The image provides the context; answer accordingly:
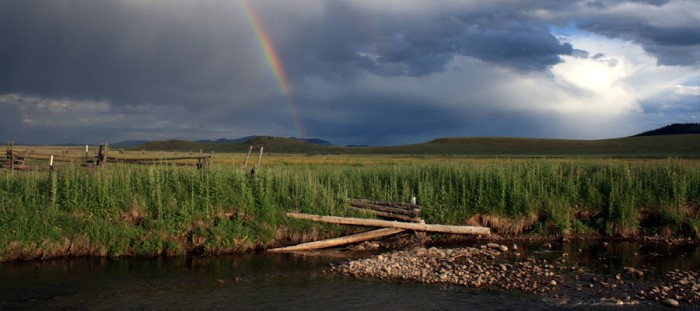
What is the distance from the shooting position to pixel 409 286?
1214 cm

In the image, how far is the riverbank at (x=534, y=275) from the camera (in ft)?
36.4

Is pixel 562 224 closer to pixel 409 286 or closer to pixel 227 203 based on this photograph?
pixel 409 286

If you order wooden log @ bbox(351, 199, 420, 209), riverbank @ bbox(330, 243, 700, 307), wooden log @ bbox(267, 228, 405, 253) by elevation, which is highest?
wooden log @ bbox(351, 199, 420, 209)

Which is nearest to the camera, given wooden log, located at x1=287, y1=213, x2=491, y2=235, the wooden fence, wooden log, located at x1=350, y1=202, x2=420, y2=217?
wooden log, located at x1=287, y1=213, x2=491, y2=235

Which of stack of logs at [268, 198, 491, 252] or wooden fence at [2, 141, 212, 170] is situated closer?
stack of logs at [268, 198, 491, 252]

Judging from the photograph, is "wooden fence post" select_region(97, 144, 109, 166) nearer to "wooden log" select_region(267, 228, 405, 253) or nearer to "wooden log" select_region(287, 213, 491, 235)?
"wooden log" select_region(287, 213, 491, 235)

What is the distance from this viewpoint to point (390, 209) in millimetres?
17812

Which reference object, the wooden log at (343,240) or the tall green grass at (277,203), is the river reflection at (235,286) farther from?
the tall green grass at (277,203)

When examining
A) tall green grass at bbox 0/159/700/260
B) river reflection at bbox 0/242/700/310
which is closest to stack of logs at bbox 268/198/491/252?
tall green grass at bbox 0/159/700/260

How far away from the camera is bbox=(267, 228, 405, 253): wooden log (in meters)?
15.8

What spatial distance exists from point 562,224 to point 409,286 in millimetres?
8746

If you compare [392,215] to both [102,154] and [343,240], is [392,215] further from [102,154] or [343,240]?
[102,154]

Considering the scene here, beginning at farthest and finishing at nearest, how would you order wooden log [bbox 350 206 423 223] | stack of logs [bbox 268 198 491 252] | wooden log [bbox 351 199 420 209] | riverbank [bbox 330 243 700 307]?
wooden log [bbox 351 199 420 209] → wooden log [bbox 350 206 423 223] → stack of logs [bbox 268 198 491 252] → riverbank [bbox 330 243 700 307]

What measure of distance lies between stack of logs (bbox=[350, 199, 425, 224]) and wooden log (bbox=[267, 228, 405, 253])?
72 centimetres
